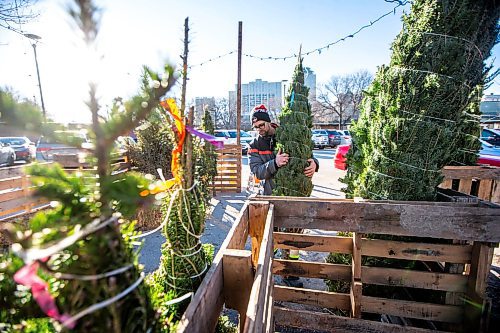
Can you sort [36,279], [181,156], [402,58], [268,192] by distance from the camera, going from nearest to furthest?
[36,279]
[181,156]
[402,58]
[268,192]

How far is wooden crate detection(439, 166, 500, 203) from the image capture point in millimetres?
3363

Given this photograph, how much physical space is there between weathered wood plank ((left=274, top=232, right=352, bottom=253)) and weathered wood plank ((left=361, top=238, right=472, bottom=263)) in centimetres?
17

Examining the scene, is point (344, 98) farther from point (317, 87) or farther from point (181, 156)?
point (181, 156)

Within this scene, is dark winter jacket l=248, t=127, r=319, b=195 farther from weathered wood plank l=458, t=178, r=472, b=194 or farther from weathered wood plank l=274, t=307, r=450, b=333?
weathered wood plank l=458, t=178, r=472, b=194

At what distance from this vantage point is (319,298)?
7.72ft

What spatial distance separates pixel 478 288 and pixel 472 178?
2.11m

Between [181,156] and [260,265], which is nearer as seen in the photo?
[181,156]

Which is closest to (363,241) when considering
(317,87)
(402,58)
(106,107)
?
(402,58)

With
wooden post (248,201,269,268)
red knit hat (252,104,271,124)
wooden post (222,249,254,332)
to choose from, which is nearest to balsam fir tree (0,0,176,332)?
wooden post (222,249,254,332)

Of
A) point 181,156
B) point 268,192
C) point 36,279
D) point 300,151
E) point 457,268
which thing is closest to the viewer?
point 36,279

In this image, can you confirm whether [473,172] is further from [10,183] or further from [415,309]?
[10,183]

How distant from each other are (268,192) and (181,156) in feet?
9.05

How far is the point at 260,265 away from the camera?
1.07 meters

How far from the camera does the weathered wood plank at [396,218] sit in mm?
1774
